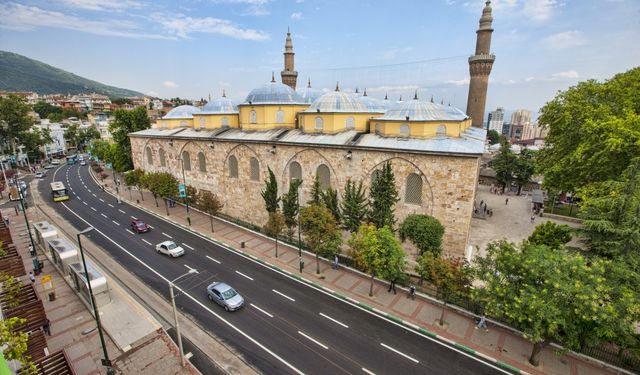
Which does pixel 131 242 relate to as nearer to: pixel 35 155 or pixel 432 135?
pixel 432 135

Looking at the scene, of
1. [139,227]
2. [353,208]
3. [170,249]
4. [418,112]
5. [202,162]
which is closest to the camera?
[353,208]

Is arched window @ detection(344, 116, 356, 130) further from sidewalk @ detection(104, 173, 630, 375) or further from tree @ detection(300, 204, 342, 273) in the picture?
sidewalk @ detection(104, 173, 630, 375)

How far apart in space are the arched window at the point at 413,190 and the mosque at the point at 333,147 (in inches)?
3.2

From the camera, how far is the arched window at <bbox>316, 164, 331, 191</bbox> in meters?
28.4

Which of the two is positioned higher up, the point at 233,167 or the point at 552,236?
the point at 233,167

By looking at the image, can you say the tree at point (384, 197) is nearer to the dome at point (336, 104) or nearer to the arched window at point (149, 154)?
the dome at point (336, 104)

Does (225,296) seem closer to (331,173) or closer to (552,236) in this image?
(331,173)

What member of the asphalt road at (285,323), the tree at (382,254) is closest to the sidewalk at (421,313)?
the asphalt road at (285,323)

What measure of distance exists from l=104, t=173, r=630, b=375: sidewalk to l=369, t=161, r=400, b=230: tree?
475 cm

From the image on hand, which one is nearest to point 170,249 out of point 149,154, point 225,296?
point 225,296

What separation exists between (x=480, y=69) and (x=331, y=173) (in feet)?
97.1

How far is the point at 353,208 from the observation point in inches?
984

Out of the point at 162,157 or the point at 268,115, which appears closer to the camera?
the point at 268,115

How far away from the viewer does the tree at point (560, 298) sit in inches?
470
